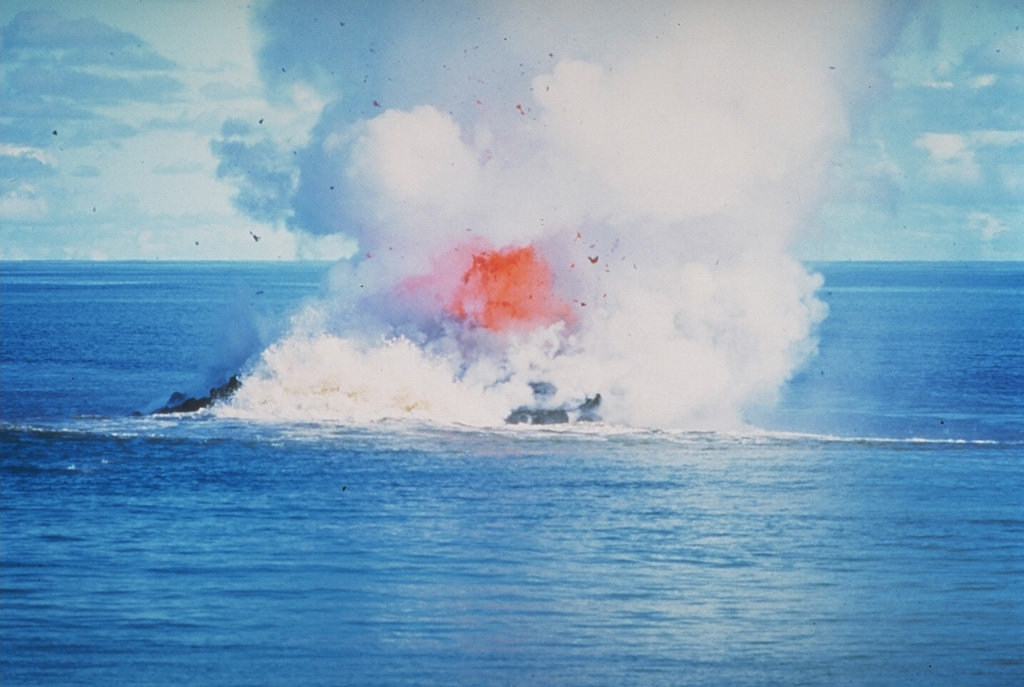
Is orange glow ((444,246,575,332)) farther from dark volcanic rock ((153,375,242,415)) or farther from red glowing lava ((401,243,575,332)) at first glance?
dark volcanic rock ((153,375,242,415))

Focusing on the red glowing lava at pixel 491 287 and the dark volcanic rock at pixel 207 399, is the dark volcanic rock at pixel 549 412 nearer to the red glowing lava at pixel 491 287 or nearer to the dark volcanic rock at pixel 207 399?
the red glowing lava at pixel 491 287

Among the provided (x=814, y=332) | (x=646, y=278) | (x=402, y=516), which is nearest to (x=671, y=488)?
(x=402, y=516)

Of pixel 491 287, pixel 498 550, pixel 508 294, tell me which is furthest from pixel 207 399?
pixel 498 550

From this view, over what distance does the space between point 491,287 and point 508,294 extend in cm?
51

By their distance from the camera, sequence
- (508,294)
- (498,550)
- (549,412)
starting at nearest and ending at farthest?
(498,550) → (549,412) → (508,294)

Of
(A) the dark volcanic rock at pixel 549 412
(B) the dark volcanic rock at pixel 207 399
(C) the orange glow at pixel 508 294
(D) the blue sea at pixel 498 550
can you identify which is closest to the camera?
(D) the blue sea at pixel 498 550

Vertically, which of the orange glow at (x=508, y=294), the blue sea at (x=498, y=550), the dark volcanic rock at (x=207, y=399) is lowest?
the blue sea at (x=498, y=550)

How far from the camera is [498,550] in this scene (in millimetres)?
24234

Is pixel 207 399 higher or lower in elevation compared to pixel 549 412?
lower

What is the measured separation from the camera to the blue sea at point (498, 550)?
1833 cm

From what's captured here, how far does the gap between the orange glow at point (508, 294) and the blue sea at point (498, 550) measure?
12.3 ft

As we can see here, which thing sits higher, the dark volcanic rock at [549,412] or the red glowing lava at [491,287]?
the red glowing lava at [491,287]

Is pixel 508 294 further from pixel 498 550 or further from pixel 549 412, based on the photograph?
pixel 498 550

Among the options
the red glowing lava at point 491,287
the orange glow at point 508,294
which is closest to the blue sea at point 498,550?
the orange glow at point 508,294
